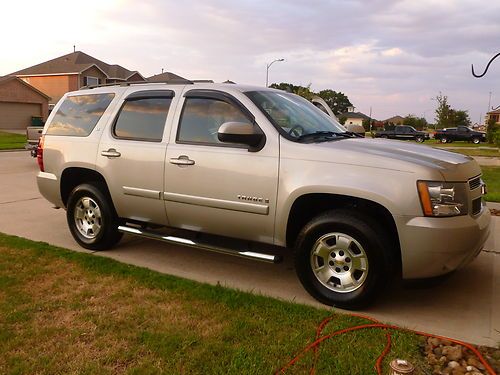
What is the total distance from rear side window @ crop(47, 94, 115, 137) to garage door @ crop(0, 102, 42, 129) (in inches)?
1635

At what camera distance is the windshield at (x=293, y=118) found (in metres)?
4.26

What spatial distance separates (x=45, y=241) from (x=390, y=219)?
4.21 meters

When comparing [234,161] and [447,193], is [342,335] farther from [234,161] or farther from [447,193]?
[234,161]

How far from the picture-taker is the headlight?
3.45 meters

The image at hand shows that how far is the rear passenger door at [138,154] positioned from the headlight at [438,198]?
8.14ft

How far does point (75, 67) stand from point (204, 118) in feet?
166

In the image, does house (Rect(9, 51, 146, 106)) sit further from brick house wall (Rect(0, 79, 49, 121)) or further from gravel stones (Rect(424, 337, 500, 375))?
gravel stones (Rect(424, 337, 500, 375))

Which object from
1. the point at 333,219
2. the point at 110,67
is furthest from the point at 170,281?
the point at 110,67

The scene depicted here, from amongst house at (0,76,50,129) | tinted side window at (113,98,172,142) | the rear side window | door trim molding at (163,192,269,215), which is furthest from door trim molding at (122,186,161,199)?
house at (0,76,50,129)

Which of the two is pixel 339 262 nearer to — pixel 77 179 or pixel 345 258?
pixel 345 258

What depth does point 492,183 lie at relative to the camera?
11547 mm

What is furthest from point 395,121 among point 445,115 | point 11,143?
point 11,143

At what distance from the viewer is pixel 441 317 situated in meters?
3.76

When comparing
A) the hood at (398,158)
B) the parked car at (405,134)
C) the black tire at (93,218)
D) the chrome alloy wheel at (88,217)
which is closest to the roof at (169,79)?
the black tire at (93,218)
